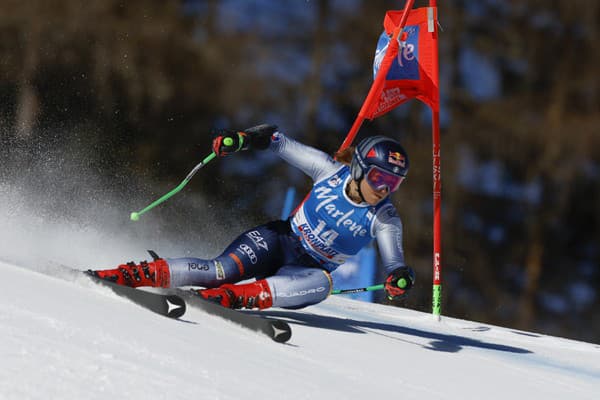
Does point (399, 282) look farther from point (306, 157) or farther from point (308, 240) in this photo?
point (306, 157)

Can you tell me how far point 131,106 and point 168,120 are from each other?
1.63 feet

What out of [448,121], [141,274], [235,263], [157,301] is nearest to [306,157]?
[235,263]

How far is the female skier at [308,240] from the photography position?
296 centimetres

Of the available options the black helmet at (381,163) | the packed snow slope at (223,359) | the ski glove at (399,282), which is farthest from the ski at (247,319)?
the black helmet at (381,163)

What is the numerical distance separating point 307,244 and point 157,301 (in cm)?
93

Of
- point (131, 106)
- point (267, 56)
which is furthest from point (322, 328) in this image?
point (267, 56)

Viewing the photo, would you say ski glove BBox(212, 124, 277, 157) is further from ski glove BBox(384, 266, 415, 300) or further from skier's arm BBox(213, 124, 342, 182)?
ski glove BBox(384, 266, 415, 300)

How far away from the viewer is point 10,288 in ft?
7.30

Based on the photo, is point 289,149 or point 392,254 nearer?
point 392,254

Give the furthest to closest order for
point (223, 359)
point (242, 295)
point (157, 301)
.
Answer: point (242, 295)
point (157, 301)
point (223, 359)

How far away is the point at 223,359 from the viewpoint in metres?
1.97

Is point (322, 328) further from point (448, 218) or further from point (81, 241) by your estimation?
point (448, 218)

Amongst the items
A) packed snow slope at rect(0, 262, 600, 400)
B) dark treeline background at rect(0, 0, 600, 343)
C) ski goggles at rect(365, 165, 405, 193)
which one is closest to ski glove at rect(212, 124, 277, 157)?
ski goggles at rect(365, 165, 405, 193)

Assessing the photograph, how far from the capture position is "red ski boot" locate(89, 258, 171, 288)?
2910mm
